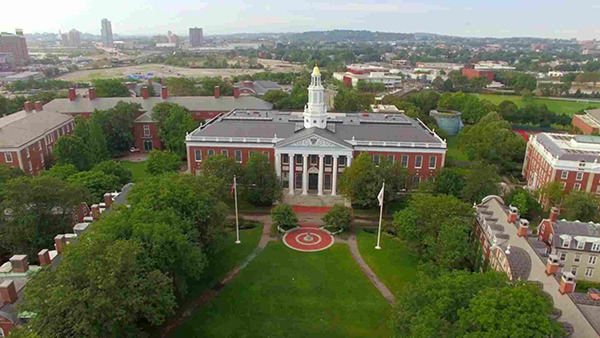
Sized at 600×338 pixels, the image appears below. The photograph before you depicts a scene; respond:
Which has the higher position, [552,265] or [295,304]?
[552,265]

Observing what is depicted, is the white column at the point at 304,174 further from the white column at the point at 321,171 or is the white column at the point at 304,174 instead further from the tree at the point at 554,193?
the tree at the point at 554,193

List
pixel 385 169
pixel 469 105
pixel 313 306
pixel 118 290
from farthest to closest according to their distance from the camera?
pixel 469 105 < pixel 385 169 < pixel 313 306 < pixel 118 290

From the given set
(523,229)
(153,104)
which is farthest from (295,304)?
(153,104)

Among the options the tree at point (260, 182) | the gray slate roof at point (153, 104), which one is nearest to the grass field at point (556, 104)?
the gray slate roof at point (153, 104)

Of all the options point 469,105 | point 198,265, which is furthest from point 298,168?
point 469,105

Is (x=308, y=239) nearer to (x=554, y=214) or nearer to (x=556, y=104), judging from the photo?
(x=554, y=214)

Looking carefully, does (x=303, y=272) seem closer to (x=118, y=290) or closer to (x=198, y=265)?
(x=198, y=265)

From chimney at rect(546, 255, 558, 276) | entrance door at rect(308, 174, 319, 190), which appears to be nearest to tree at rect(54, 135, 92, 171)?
entrance door at rect(308, 174, 319, 190)

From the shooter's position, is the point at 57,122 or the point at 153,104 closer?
the point at 57,122
